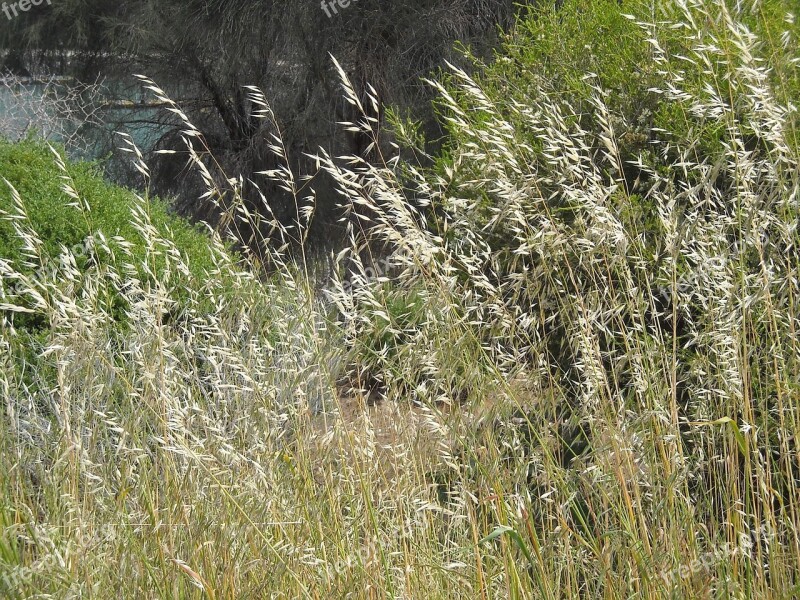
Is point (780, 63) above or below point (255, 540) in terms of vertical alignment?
above

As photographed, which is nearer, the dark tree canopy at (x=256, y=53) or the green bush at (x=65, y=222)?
the green bush at (x=65, y=222)

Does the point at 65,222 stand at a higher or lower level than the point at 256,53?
lower

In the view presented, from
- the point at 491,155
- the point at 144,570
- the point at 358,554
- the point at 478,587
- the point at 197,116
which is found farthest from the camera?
the point at 197,116

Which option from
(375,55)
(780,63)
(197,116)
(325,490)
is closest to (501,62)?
(780,63)

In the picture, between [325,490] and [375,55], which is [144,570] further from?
[375,55]

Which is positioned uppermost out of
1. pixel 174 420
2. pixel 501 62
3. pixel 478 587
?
pixel 501 62

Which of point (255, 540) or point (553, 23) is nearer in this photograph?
point (255, 540)

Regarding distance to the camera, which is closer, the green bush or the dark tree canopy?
the green bush

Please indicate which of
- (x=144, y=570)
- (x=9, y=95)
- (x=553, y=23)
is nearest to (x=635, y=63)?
(x=553, y=23)

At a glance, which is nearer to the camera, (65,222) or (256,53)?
(65,222)

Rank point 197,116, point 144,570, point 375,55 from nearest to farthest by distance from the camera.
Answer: point 144,570, point 375,55, point 197,116

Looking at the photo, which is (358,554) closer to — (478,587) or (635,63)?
(478,587)

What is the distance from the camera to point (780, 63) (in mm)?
1872

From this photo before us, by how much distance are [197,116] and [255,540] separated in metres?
7.64
